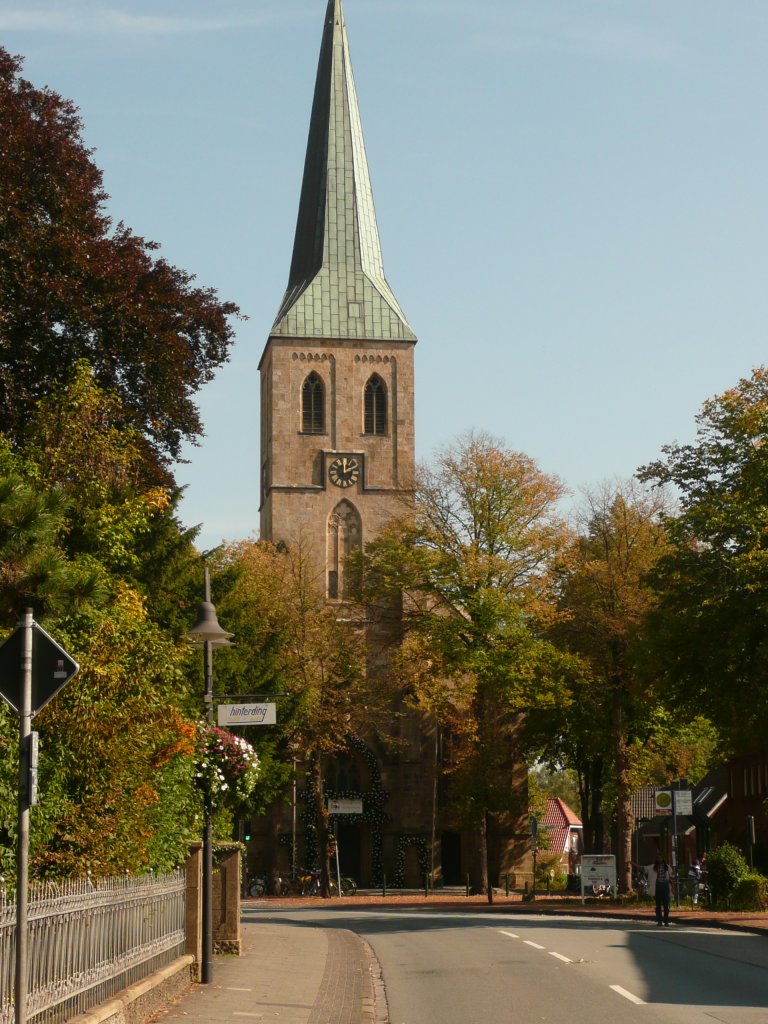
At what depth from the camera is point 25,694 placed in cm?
884

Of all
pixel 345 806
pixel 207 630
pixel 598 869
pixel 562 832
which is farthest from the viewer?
pixel 562 832

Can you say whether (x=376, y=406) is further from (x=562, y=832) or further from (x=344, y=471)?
(x=562, y=832)

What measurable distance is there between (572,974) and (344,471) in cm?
5176

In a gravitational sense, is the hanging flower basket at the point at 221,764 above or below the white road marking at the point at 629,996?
above

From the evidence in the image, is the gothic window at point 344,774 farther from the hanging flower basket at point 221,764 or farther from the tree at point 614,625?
the hanging flower basket at point 221,764

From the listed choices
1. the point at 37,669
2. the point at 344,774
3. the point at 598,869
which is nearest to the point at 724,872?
the point at 598,869

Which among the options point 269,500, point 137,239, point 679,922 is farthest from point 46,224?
point 269,500

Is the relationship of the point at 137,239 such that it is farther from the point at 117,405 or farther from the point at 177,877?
the point at 177,877

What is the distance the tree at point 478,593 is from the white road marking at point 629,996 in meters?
29.0

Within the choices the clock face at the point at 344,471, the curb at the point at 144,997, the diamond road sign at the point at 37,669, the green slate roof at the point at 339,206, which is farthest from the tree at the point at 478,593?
the diamond road sign at the point at 37,669

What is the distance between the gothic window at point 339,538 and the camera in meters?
67.8

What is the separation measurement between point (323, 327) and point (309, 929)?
145ft

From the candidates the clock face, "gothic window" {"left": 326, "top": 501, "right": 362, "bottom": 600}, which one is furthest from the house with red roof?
the clock face

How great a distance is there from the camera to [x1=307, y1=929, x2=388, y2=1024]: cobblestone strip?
563 inches
